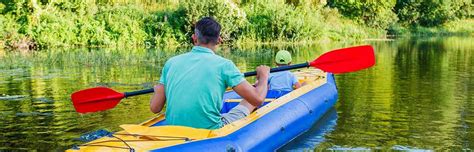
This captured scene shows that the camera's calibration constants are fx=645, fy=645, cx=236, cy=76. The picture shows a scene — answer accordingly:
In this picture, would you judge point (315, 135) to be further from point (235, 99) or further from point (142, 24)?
point (142, 24)

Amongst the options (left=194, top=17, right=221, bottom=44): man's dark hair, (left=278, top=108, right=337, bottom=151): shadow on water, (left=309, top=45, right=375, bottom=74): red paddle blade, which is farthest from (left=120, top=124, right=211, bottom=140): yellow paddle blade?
(left=309, top=45, right=375, bottom=74): red paddle blade

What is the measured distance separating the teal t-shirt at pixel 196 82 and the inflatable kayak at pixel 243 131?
137 millimetres

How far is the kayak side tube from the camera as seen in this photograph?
495 cm

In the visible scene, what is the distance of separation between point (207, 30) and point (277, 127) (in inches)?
75.5

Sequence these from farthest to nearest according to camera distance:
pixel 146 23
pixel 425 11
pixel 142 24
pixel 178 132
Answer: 1. pixel 425 11
2. pixel 146 23
3. pixel 142 24
4. pixel 178 132

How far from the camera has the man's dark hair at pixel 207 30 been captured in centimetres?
464

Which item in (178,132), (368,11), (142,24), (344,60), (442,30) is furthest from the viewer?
(442,30)

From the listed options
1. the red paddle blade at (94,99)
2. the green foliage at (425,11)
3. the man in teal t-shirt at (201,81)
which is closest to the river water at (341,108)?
the red paddle blade at (94,99)

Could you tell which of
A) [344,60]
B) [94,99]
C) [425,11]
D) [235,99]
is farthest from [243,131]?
[425,11]

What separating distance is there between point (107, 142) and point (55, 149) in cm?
195

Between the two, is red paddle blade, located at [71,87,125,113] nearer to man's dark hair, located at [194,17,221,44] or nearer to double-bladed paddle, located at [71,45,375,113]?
double-bladed paddle, located at [71,45,375,113]

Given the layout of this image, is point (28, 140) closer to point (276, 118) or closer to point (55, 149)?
point (55, 149)

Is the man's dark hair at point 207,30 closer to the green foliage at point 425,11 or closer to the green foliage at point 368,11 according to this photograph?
the green foliage at point 368,11

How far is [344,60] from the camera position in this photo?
271 inches
